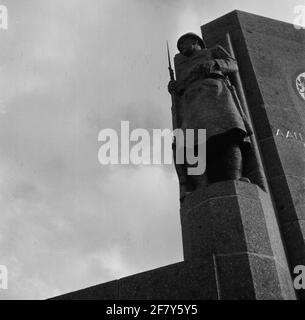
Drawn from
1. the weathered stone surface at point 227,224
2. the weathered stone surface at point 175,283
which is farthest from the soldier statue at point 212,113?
the weathered stone surface at point 175,283

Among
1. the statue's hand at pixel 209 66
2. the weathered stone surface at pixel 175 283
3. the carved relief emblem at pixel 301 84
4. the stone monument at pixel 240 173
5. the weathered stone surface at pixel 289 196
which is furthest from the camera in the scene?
the carved relief emblem at pixel 301 84

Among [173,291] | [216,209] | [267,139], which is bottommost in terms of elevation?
[173,291]

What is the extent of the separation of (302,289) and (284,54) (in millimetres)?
5061

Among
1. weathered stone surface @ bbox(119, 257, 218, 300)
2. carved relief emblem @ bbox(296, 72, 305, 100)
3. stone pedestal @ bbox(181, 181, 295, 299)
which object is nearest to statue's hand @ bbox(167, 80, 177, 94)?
stone pedestal @ bbox(181, 181, 295, 299)

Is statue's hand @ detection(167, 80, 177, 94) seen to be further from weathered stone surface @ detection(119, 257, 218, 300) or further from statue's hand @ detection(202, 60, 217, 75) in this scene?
weathered stone surface @ detection(119, 257, 218, 300)

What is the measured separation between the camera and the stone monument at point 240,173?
4.60 meters

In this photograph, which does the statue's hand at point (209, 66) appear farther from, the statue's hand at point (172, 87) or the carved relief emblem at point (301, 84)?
the carved relief emblem at point (301, 84)

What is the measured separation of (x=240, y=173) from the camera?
19.3 ft

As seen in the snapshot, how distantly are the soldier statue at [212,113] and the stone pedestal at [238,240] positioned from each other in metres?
0.50

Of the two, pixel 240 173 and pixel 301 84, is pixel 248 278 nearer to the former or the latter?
pixel 240 173

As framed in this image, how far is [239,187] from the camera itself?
211 inches
